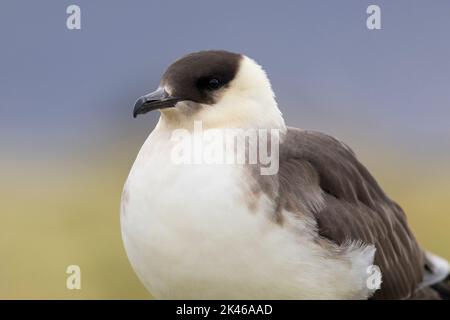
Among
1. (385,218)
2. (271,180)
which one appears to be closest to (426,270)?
(385,218)

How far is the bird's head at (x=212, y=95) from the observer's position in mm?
6059

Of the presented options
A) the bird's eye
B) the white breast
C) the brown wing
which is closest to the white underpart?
the white breast

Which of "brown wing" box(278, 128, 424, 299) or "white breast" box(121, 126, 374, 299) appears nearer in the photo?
"white breast" box(121, 126, 374, 299)

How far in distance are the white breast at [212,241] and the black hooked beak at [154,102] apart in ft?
0.62

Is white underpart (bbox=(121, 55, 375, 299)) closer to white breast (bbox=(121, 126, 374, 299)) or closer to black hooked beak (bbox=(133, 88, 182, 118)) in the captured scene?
white breast (bbox=(121, 126, 374, 299))

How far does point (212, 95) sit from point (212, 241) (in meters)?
0.79

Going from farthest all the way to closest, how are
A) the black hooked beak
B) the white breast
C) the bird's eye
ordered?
the bird's eye → the black hooked beak → the white breast

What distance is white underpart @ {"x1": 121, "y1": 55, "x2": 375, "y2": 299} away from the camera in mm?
5746

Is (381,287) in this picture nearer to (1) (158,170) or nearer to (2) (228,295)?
(2) (228,295)

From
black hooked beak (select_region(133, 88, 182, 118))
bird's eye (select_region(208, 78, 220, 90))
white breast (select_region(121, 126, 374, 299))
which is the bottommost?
white breast (select_region(121, 126, 374, 299))

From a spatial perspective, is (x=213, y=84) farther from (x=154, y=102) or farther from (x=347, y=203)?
(x=347, y=203)

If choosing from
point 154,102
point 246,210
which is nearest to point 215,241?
point 246,210

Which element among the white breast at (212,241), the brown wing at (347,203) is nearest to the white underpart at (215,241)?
the white breast at (212,241)
